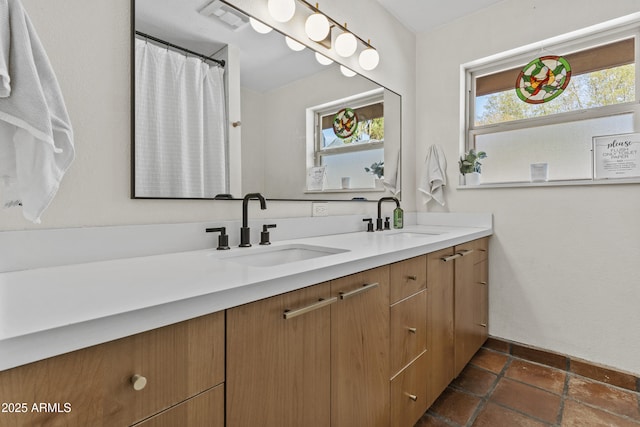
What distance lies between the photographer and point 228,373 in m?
0.65

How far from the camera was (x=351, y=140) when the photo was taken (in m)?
2.01

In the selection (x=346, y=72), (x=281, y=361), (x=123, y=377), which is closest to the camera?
(x=123, y=377)

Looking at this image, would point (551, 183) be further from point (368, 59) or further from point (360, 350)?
point (360, 350)

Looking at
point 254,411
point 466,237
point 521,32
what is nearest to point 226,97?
point 254,411

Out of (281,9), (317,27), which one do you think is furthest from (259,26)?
(317,27)

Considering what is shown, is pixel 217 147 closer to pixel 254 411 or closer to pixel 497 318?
pixel 254 411

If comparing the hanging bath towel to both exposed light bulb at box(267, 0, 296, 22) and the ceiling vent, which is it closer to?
the ceiling vent

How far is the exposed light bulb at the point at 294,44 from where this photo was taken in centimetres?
159

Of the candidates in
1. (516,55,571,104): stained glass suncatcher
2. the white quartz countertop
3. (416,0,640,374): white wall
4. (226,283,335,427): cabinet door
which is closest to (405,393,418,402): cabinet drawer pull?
(226,283,335,427): cabinet door

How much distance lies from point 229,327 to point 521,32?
2.60 m

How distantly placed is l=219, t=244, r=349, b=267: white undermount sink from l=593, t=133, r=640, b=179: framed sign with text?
1.75 meters

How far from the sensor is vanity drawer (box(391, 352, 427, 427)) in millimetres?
1172

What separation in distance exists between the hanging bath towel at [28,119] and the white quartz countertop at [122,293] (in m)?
0.21

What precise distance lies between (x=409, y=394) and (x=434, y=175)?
1611 mm
